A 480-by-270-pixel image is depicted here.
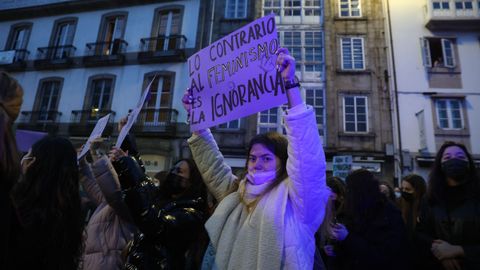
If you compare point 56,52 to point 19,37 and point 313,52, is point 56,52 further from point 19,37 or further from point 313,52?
point 313,52

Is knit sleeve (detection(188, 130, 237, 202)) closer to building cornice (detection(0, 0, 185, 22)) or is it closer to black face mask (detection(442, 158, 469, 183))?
black face mask (detection(442, 158, 469, 183))

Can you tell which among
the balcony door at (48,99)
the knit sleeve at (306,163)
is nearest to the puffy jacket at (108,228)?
the knit sleeve at (306,163)

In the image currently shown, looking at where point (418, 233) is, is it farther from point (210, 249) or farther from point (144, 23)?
point (144, 23)

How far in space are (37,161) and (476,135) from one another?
15.5 m

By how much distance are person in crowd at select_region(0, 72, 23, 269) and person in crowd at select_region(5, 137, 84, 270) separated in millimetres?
188

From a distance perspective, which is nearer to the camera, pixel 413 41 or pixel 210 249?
pixel 210 249

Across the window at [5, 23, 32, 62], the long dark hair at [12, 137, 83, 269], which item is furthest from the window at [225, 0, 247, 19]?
the long dark hair at [12, 137, 83, 269]

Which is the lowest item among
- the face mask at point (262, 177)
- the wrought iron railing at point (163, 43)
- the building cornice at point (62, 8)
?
the face mask at point (262, 177)

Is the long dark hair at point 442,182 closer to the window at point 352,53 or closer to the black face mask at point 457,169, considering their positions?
the black face mask at point 457,169

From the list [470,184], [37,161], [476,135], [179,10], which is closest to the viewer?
[37,161]

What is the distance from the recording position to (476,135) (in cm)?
1286

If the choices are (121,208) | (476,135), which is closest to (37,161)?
(121,208)

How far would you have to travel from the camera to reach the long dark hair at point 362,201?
280 centimetres

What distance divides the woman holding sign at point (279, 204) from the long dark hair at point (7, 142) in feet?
3.31
